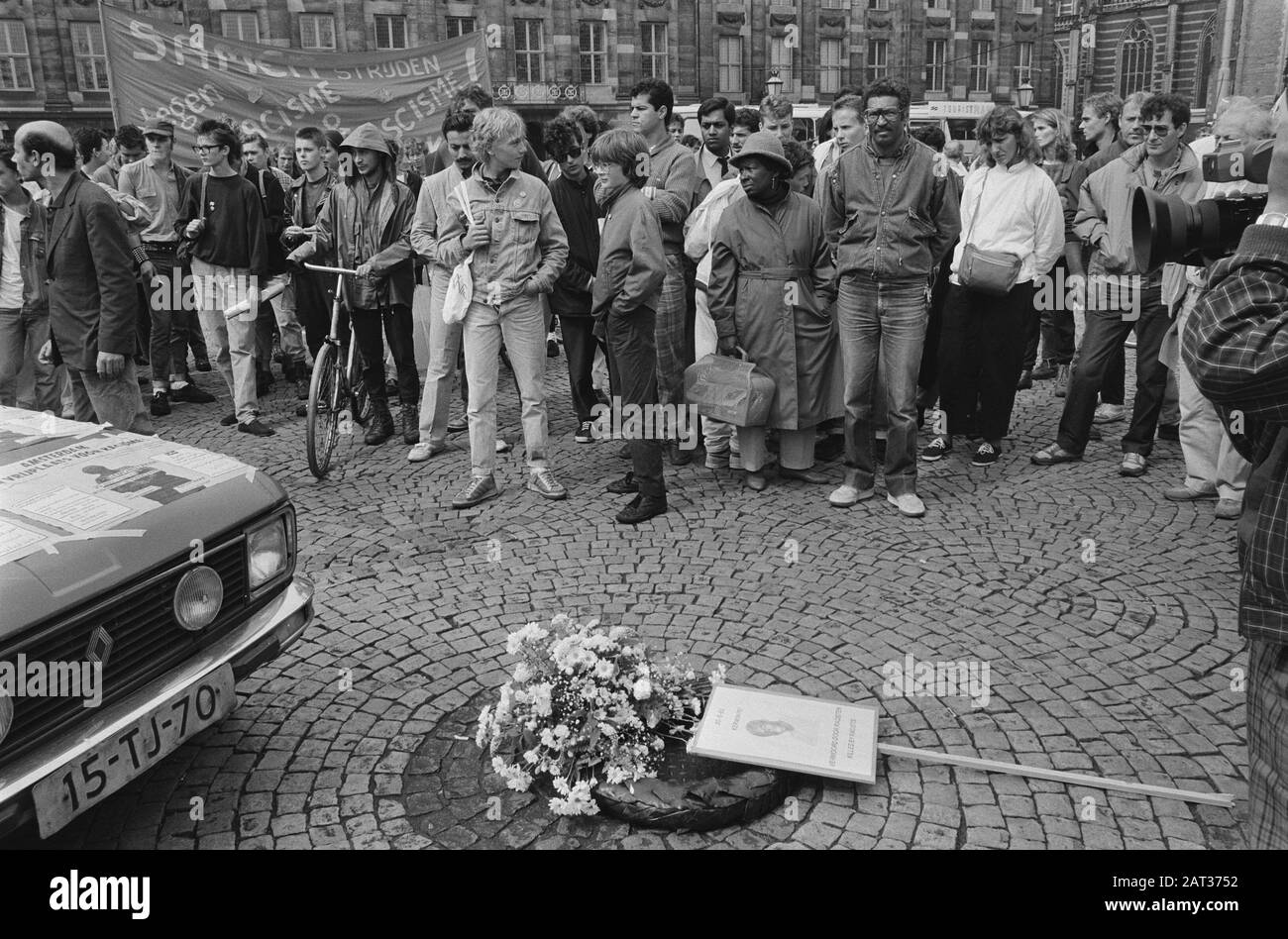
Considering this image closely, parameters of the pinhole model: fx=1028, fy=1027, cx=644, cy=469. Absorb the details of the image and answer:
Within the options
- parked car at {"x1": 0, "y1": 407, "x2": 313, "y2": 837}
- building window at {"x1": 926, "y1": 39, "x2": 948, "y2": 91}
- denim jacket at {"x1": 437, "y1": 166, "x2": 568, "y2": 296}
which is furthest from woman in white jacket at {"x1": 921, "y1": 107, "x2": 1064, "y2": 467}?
building window at {"x1": 926, "y1": 39, "x2": 948, "y2": 91}

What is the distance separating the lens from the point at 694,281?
7.50m

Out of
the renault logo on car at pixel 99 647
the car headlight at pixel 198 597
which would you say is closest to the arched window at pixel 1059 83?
the car headlight at pixel 198 597

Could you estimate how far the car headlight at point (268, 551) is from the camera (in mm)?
3641

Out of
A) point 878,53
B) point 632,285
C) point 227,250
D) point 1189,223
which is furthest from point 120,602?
point 878,53

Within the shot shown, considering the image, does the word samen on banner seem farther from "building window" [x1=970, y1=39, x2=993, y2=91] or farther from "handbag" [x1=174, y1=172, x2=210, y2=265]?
"building window" [x1=970, y1=39, x2=993, y2=91]

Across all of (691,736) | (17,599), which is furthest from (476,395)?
(17,599)

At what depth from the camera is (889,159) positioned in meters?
6.18

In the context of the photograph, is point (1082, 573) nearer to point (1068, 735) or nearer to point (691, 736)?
point (1068, 735)

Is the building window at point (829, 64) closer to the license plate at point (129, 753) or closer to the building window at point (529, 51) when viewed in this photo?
the building window at point (529, 51)

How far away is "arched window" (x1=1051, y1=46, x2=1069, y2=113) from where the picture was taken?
53.4 meters

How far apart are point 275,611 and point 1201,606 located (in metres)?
4.21

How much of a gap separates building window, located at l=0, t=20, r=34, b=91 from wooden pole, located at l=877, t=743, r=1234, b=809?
4211 cm

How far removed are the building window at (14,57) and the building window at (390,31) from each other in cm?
1206

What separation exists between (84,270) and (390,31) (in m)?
36.6
